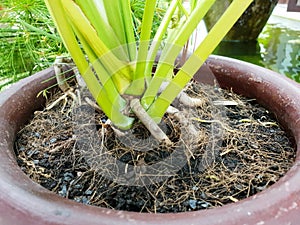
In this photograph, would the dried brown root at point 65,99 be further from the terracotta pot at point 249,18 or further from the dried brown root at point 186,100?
the terracotta pot at point 249,18

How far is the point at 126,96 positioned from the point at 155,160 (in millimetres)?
62

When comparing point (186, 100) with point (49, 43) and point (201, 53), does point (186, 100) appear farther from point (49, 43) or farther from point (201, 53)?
point (49, 43)

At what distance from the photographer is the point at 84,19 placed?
276 millimetres

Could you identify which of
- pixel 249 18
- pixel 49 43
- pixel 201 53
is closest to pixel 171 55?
pixel 201 53

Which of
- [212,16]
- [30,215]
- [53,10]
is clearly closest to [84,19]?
[53,10]

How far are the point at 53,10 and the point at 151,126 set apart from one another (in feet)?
0.41

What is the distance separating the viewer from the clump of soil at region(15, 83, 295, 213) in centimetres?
30

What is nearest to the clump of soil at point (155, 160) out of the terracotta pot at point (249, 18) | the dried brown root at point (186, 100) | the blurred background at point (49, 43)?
the dried brown root at point (186, 100)

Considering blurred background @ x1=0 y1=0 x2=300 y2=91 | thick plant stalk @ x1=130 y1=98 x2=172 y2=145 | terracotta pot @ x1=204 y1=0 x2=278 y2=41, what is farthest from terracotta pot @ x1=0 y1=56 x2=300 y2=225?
terracotta pot @ x1=204 y1=0 x2=278 y2=41

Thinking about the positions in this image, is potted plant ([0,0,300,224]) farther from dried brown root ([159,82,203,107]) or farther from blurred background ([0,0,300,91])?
blurred background ([0,0,300,91])

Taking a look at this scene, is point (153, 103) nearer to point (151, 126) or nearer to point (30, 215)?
point (151, 126)

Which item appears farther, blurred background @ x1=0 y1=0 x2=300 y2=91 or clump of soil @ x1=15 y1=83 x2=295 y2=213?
blurred background @ x1=0 y1=0 x2=300 y2=91

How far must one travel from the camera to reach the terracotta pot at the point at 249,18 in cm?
121

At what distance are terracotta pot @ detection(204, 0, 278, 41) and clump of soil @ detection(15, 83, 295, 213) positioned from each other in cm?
91
